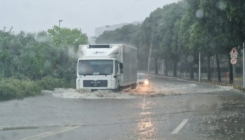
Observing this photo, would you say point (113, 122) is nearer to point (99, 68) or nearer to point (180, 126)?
point (180, 126)

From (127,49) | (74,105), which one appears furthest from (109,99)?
(127,49)

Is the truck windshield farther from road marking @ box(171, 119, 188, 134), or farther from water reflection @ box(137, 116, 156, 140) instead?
road marking @ box(171, 119, 188, 134)

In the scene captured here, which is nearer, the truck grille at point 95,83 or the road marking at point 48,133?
the road marking at point 48,133

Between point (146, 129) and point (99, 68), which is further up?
point (99, 68)

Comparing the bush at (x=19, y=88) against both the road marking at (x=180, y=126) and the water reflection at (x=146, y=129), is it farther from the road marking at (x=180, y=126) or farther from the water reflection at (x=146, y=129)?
the road marking at (x=180, y=126)

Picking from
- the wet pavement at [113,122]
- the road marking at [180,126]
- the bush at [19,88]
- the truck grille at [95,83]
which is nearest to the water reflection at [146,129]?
the wet pavement at [113,122]

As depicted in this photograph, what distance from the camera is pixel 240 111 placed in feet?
59.0

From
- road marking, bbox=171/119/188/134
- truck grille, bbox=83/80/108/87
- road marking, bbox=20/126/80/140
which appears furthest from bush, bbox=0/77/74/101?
road marking, bbox=171/119/188/134

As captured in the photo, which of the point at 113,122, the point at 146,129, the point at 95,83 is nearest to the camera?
the point at 146,129

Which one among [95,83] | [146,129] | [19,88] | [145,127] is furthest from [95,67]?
[146,129]

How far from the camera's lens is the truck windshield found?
2747 centimetres

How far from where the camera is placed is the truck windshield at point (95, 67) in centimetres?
2747

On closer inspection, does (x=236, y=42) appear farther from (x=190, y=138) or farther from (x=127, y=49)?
(x=190, y=138)

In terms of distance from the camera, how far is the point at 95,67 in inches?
1086
